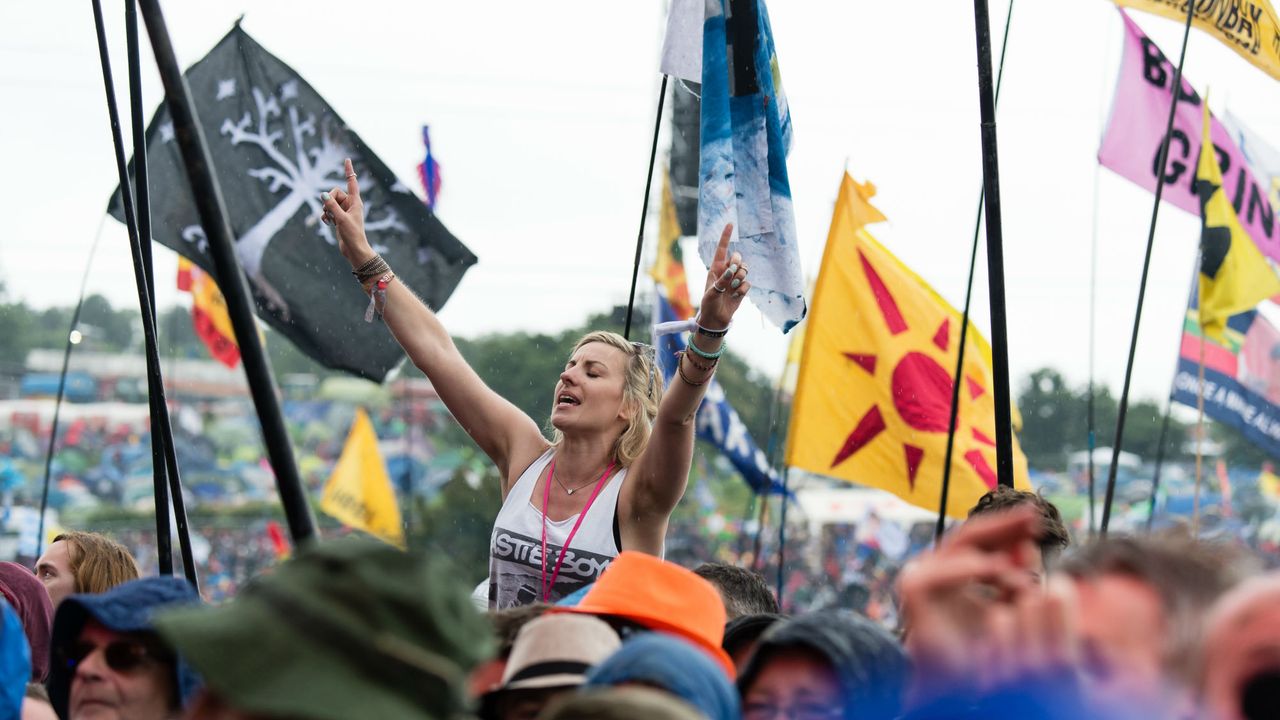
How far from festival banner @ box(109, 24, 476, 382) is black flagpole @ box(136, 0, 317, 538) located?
9.90 ft

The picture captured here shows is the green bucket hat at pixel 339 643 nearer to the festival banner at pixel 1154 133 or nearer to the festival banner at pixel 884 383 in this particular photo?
the festival banner at pixel 884 383

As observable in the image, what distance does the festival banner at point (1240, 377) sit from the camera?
28.5 ft

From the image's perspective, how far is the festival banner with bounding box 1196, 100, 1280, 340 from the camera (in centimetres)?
712

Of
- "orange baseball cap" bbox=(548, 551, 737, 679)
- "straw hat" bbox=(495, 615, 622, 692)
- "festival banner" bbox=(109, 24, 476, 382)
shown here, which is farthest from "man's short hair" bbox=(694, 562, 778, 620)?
"festival banner" bbox=(109, 24, 476, 382)

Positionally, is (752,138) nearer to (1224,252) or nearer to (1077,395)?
(1224,252)

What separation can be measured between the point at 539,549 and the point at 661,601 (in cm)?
83

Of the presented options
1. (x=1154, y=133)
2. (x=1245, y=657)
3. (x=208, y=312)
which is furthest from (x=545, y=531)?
(x=208, y=312)

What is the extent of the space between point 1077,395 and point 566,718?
70201mm

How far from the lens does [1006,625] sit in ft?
4.31

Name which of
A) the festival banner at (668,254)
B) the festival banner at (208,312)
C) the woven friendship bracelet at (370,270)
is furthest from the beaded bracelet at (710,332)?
the festival banner at (208,312)

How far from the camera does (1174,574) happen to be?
1.54 meters

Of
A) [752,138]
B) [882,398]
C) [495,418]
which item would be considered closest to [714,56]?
[752,138]

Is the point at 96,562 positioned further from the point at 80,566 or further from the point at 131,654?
the point at 131,654

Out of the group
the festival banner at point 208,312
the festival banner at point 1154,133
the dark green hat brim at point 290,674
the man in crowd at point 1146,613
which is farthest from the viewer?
the festival banner at point 208,312
